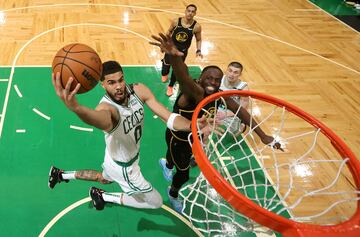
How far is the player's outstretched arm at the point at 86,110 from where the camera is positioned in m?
2.12

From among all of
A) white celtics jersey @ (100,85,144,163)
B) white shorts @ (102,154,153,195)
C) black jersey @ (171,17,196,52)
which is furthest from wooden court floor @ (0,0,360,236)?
white celtics jersey @ (100,85,144,163)

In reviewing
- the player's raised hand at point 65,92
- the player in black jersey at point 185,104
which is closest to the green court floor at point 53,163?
the player in black jersey at point 185,104

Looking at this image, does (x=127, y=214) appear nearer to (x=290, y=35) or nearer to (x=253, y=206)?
(x=253, y=206)

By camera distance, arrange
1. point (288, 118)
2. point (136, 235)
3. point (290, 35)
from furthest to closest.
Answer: point (290, 35), point (288, 118), point (136, 235)

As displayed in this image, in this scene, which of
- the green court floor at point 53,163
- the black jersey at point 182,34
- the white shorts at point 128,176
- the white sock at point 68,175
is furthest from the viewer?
the black jersey at point 182,34

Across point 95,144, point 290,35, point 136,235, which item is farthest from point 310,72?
point 136,235

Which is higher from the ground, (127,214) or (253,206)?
(253,206)

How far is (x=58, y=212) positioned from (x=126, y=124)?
4.83 ft

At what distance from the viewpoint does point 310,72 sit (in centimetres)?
710

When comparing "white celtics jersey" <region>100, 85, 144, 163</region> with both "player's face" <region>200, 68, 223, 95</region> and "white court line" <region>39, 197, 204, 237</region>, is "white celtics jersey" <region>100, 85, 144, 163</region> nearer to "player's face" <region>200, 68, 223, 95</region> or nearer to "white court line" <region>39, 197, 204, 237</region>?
"player's face" <region>200, 68, 223, 95</region>

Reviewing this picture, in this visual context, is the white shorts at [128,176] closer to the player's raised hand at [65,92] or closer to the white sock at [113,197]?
the white sock at [113,197]

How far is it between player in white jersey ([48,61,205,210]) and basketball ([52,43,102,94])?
15cm

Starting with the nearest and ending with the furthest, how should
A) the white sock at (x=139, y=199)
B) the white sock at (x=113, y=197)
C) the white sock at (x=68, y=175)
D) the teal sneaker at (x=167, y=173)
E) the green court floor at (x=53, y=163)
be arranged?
the white sock at (x=139, y=199)
the white sock at (x=113, y=197)
the green court floor at (x=53, y=163)
the white sock at (x=68, y=175)
the teal sneaker at (x=167, y=173)

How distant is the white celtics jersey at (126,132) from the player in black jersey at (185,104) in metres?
0.43
